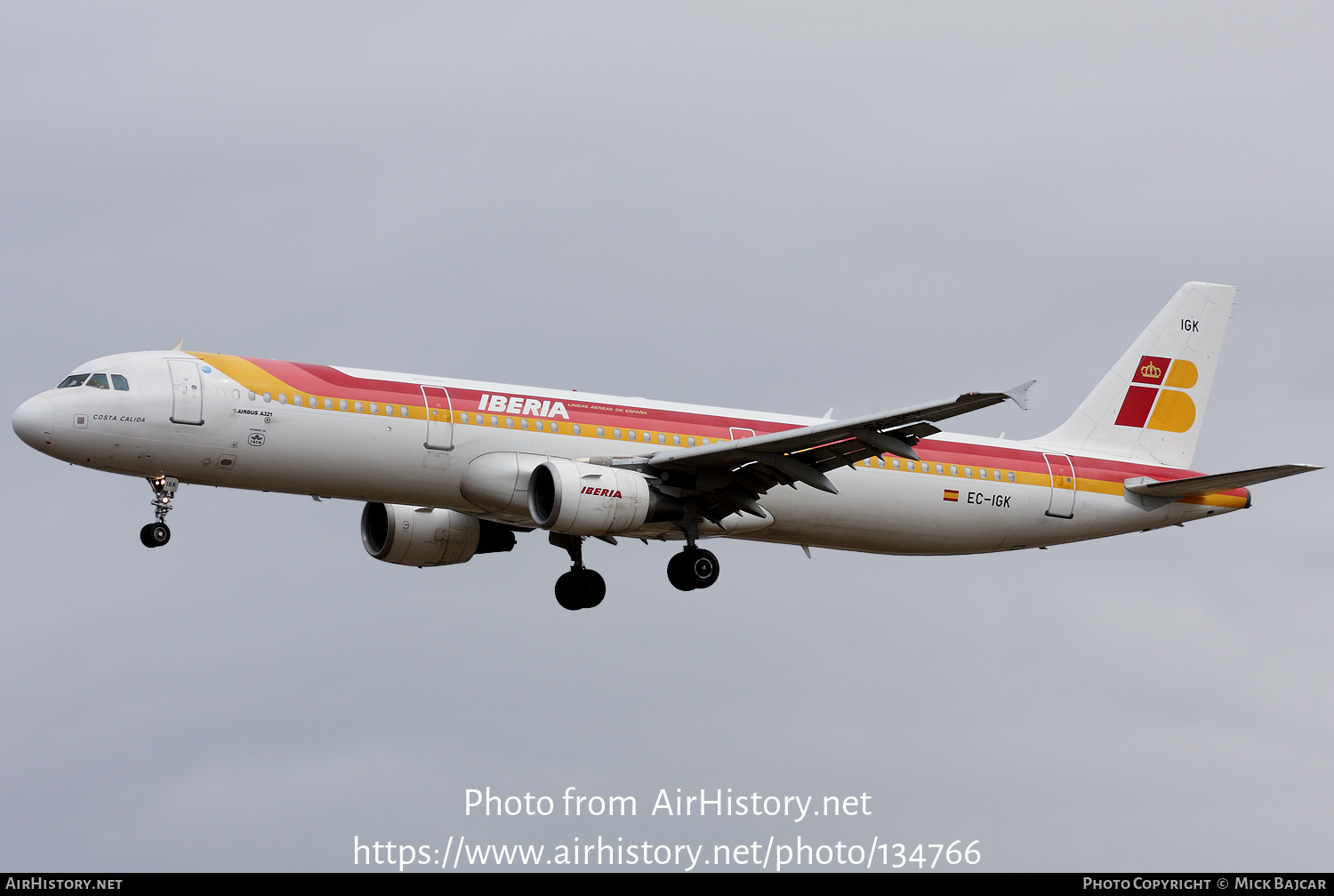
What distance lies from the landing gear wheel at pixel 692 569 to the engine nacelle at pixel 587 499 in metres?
2.07

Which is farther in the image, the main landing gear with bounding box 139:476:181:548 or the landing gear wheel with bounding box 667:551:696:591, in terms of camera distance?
the landing gear wheel with bounding box 667:551:696:591

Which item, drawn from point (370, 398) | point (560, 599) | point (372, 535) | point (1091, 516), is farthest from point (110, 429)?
point (1091, 516)

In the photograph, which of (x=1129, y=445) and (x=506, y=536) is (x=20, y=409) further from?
(x=1129, y=445)

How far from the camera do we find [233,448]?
118ft

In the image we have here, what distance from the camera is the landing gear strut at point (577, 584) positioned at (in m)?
42.8

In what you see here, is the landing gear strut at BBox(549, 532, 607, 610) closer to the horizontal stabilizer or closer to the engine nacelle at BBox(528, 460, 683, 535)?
the engine nacelle at BBox(528, 460, 683, 535)

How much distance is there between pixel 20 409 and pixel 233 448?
443 centimetres

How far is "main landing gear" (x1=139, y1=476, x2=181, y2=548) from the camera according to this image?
3569cm

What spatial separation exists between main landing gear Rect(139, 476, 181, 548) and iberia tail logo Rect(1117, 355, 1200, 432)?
25474 mm

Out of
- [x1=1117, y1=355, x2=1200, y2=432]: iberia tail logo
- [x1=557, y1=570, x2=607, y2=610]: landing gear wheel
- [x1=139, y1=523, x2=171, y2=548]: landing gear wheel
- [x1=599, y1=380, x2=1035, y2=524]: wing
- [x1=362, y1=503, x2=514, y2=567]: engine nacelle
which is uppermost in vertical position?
[x1=1117, y1=355, x2=1200, y2=432]: iberia tail logo

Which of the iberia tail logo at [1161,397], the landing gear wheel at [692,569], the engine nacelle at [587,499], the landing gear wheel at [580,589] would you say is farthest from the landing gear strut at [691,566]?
the iberia tail logo at [1161,397]

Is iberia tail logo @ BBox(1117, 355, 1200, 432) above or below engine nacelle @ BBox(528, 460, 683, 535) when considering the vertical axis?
above

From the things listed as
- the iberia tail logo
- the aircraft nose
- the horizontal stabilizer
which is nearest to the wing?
the horizontal stabilizer

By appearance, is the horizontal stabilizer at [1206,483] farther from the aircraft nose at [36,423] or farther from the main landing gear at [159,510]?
the aircraft nose at [36,423]
